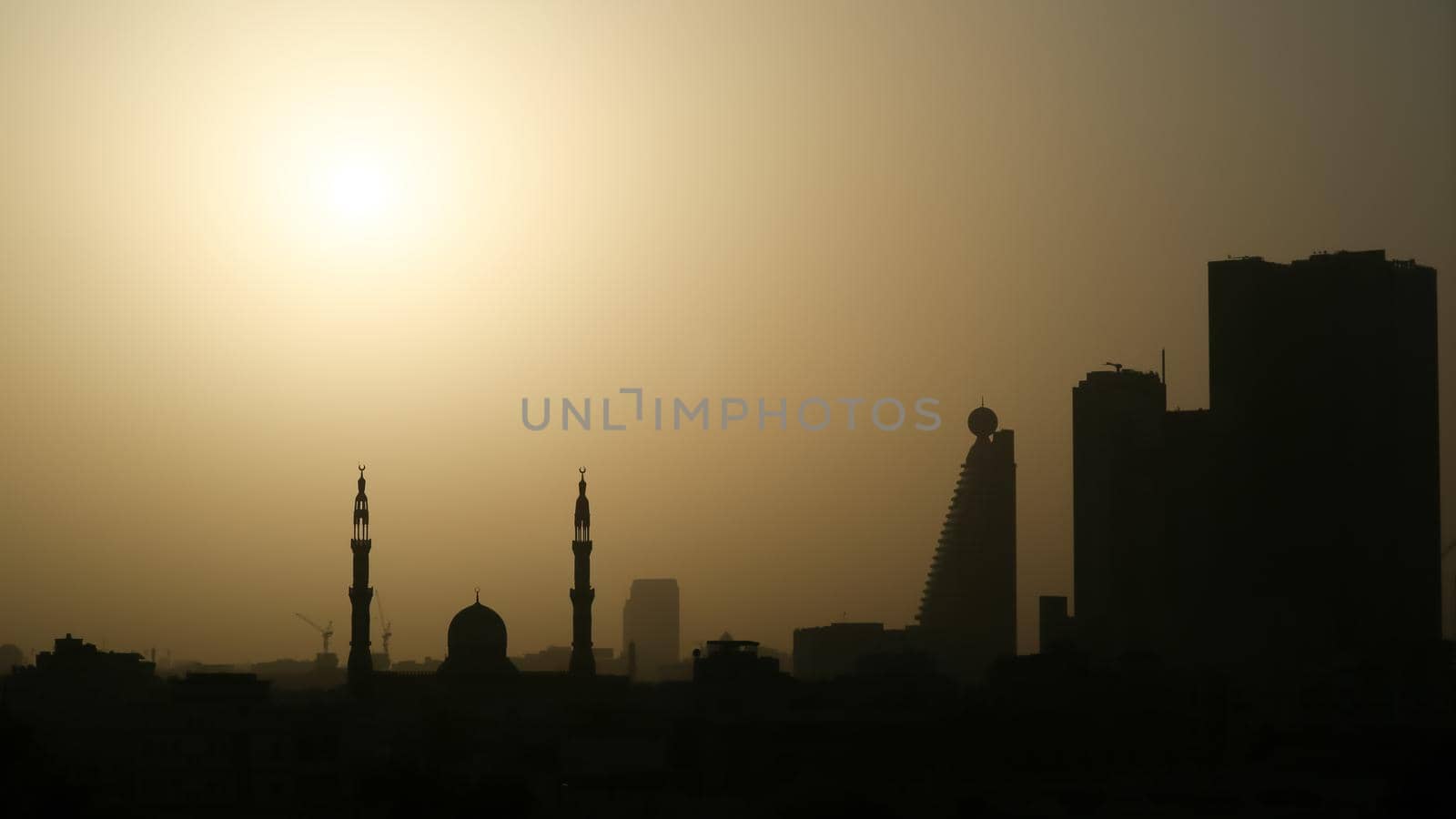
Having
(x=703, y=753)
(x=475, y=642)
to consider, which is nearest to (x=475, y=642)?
(x=475, y=642)

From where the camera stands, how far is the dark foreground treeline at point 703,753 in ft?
440

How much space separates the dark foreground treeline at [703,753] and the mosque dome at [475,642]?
3457 millimetres

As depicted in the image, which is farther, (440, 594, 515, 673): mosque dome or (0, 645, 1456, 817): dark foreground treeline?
(440, 594, 515, 673): mosque dome

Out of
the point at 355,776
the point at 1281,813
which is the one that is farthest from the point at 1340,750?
the point at 355,776

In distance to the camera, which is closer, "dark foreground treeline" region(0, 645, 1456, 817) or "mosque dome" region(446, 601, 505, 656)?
"dark foreground treeline" region(0, 645, 1456, 817)

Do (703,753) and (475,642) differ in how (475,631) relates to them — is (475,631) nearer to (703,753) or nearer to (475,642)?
(475,642)

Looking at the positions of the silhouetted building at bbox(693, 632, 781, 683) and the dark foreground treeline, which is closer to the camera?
the dark foreground treeline

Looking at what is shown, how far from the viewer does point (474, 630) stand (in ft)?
634

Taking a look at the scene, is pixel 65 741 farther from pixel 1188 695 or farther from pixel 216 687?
pixel 1188 695

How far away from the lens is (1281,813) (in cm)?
13388

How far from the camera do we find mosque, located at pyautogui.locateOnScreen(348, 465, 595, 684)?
19038 cm

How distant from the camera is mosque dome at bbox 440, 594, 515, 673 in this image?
19238 cm

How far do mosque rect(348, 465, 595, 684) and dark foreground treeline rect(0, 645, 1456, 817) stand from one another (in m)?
2.43

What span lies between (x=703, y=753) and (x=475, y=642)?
1567 inches
